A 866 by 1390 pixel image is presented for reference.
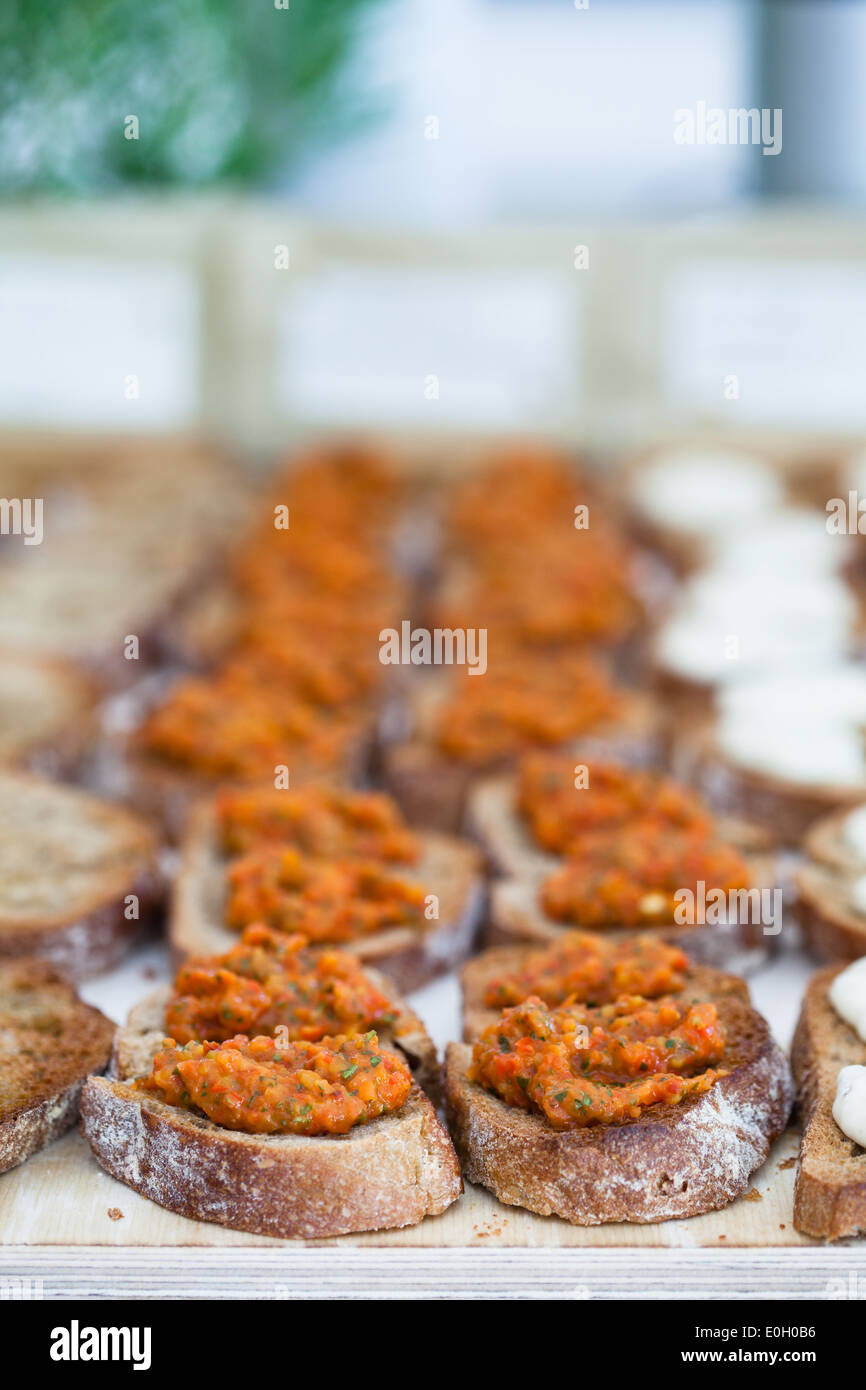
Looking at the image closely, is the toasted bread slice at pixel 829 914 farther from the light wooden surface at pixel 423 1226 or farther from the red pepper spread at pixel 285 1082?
the red pepper spread at pixel 285 1082

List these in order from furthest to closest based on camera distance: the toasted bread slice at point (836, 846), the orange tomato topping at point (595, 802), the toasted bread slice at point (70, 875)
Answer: the orange tomato topping at point (595, 802), the toasted bread slice at point (836, 846), the toasted bread slice at point (70, 875)

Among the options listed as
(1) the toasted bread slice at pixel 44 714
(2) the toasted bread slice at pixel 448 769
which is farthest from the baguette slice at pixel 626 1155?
(1) the toasted bread slice at pixel 44 714

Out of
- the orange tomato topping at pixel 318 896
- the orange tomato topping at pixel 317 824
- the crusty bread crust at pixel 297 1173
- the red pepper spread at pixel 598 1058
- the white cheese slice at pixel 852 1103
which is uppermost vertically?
the orange tomato topping at pixel 317 824

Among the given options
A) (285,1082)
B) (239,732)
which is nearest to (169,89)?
(239,732)

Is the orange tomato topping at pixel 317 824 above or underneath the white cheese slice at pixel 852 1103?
above

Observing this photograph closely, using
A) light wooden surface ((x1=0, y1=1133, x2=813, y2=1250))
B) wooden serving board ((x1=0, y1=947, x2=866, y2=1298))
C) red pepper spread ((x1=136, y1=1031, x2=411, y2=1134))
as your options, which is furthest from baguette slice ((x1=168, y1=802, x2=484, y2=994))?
wooden serving board ((x1=0, y1=947, x2=866, y2=1298))

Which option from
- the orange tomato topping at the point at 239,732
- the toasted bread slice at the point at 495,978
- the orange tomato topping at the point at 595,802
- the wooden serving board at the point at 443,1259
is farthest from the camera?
the orange tomato topping at the point at 239,732

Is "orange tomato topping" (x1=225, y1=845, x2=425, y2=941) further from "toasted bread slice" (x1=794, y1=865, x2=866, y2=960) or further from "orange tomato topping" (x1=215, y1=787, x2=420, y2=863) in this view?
"toasted bread slice" (x1=794, y1=865, x2=866, y2=960)
